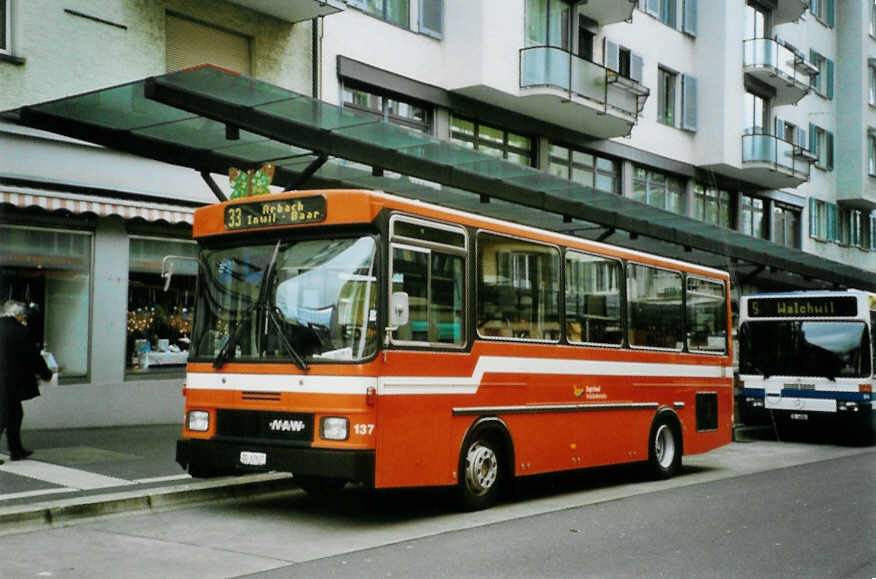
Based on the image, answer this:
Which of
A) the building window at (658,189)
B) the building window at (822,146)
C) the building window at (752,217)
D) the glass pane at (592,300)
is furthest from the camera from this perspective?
the building window at (822,146)

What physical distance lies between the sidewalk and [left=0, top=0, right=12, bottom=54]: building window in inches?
215

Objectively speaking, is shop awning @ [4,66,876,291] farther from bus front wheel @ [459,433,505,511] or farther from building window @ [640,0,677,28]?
building window @ [640,0,677,28]

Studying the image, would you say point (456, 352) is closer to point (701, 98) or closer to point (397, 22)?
point (397, 22)

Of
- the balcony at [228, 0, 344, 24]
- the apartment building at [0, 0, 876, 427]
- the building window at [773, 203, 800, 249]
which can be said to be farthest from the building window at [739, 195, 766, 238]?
the balcony at [228, 0, 344, 24]

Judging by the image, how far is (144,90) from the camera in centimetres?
1108

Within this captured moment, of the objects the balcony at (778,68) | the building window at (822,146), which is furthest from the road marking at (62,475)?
the building window at (822,146)

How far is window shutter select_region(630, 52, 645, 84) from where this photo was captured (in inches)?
1126

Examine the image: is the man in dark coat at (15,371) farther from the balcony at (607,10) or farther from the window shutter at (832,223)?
the window shutter at (832,223)

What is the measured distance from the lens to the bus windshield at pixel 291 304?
885 centimetres

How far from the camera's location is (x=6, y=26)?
14.3m

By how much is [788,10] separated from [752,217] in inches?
298

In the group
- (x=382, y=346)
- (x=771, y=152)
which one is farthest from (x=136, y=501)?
(x=771, y=152)

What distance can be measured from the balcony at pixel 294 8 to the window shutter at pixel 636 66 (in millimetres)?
12694

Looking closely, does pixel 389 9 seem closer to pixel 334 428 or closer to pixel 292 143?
pixel 292 143
